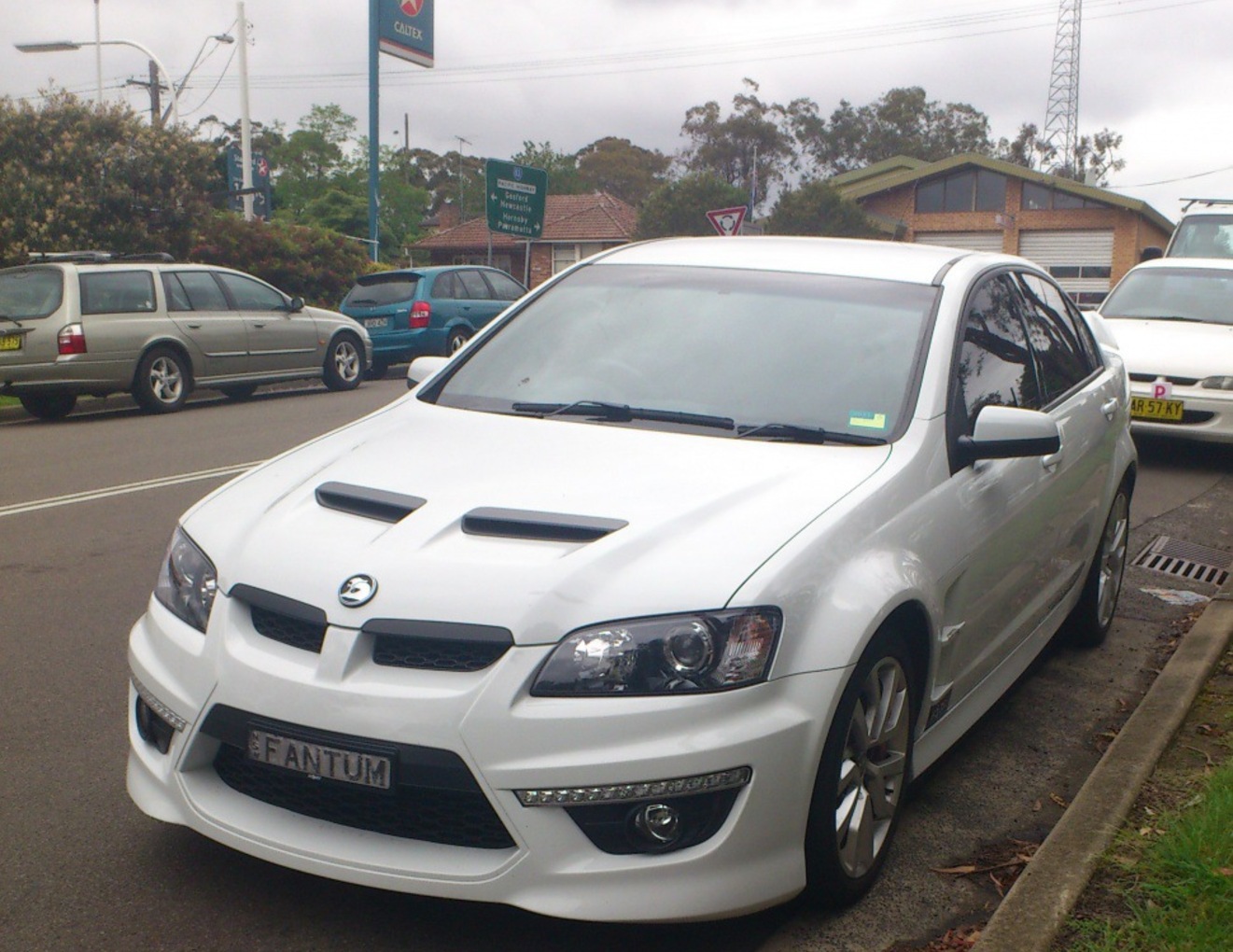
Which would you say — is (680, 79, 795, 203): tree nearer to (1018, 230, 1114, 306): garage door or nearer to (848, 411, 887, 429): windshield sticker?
(1018, 230, 1114, 306): garage door

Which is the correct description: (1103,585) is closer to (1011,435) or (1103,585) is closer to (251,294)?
(1011,435)

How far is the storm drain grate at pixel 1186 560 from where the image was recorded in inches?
288

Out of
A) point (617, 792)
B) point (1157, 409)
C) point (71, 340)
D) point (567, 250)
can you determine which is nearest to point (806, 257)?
point (617, 792)

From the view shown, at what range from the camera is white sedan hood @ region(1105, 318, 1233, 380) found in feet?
34.7

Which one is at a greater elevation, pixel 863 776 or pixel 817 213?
pixel 817 213

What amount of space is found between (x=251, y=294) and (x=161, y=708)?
13421 mm

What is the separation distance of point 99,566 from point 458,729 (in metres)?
4.64

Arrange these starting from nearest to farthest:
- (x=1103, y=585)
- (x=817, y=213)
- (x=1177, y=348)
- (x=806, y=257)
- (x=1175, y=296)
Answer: (x=806, y=257)
(x=1103, y=585)
(x=1177, y=348)
(x=1175, y=296)
(x=817, y=213)

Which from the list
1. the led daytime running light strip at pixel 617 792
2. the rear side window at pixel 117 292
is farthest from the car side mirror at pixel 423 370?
the rear side window at pixel 117 292

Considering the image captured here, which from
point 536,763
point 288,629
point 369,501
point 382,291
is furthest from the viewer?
point 382,291

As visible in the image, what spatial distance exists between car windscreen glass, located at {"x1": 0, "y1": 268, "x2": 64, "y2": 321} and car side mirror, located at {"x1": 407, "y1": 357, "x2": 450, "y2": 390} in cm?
1016

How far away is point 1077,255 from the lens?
4844cm

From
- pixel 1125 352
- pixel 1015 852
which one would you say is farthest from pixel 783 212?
pixel 1015 852

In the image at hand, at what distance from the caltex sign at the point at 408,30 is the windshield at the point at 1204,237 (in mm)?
18798
